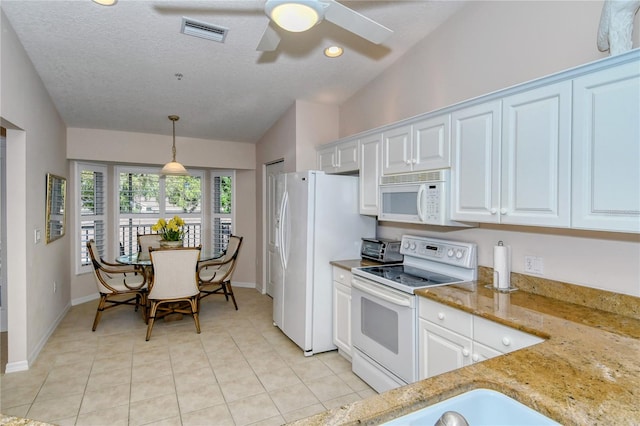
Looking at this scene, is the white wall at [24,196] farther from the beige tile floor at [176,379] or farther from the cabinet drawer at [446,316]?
the cabinet drawer at [446,316]

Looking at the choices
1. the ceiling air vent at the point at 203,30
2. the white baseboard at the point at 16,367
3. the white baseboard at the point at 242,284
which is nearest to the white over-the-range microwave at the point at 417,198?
the ceiling air vent at the point at 203,30

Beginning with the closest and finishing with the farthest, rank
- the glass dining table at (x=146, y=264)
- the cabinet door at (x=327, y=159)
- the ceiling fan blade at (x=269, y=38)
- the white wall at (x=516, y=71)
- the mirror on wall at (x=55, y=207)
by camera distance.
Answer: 1. the white wall at (x=516, y=71)
2. the ceiling fan blade at (x=269, y=38)
3. the mirror on wall at (x=55, y=207)
4. the cabinet door at (x=327, y=159)
5. the glass dining table at (x=146, y=264)

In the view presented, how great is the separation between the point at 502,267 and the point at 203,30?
280 centimetres

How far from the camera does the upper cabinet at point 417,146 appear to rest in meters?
2.52

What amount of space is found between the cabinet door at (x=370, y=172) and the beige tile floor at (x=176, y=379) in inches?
57.1

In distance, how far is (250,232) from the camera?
19.7 feet

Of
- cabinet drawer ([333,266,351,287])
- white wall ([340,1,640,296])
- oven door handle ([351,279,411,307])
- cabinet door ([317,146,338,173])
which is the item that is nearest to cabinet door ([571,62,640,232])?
white wall ([340,1,640,296])

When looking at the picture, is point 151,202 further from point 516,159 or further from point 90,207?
point 516,159

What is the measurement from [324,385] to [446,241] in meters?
1.48

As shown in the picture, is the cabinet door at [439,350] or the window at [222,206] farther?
the window at [222,206]

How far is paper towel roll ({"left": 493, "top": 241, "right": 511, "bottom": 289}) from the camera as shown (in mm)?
2293

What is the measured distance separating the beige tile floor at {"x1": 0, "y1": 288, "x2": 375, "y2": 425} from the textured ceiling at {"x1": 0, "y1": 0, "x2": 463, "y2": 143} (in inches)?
102

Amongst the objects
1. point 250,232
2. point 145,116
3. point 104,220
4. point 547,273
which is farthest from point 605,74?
point 104,220

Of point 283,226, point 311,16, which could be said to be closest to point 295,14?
point 311,16
